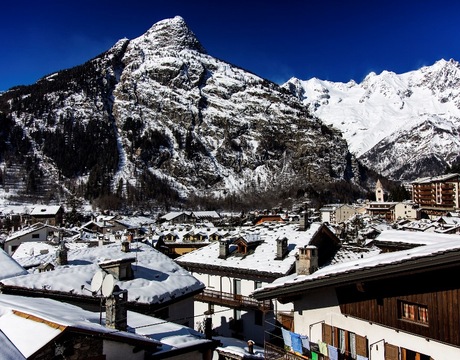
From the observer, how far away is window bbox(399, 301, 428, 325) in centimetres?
856

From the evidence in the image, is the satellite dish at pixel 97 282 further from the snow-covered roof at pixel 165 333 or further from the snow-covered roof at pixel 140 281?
the snow-covered roof at pixel 140 281

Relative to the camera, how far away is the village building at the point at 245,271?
2766 centimetres

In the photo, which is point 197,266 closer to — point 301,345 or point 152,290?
point 152,290

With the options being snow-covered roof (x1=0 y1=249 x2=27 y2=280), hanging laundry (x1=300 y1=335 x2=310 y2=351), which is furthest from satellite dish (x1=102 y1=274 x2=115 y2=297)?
snow-covered roof (x1=0 y1=249 x2=27 y2=280)

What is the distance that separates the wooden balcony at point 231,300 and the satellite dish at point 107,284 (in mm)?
14917

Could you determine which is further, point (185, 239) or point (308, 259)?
point (185, 239)

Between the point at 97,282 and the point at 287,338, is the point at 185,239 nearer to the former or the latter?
the point at 97,282

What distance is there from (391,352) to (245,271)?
795 inches

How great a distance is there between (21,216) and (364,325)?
452ft

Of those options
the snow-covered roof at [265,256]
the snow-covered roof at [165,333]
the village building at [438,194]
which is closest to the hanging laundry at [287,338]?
the snow-covered roof at [165,333]

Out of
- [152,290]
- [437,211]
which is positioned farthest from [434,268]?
[437,211]

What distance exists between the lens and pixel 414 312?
8703mm

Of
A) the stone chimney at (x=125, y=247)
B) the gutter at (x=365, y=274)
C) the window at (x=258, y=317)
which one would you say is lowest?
the window at (x=258, y=317)

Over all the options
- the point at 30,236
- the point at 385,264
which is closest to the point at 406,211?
the point at 30,236
